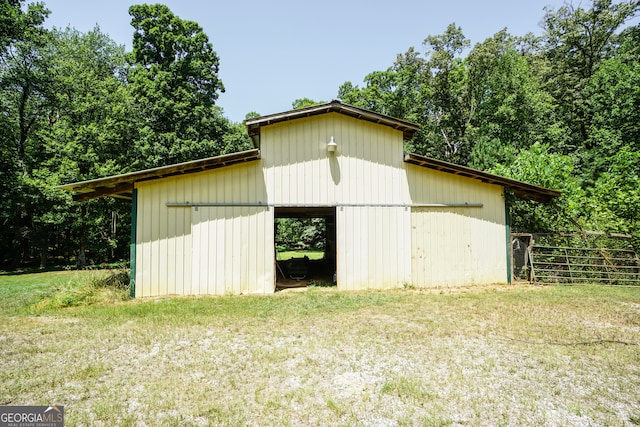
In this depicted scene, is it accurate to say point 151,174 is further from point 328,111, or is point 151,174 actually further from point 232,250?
point 328,111

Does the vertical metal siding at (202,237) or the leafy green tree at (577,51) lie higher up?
the leafy green tree at (577,51)

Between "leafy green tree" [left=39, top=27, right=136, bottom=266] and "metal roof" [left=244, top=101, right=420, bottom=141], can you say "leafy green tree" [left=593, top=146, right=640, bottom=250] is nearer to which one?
"metal roof" [left=244, top=101, right=420, bottom=141]

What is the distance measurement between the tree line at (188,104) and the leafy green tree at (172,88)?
0.26 ft

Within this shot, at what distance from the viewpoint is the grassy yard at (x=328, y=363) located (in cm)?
310

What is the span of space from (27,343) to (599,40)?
33.8m

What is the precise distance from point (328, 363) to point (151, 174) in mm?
6385

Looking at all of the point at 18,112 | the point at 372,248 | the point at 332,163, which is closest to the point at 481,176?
the point at 372,248

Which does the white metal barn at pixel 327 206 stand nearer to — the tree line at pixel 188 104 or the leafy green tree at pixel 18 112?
the tree line at pixel 188 104

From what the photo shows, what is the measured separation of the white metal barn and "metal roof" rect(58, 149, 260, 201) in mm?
32

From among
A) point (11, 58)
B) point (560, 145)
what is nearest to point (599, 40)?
point (560, 145)

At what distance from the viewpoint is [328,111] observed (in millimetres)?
9016

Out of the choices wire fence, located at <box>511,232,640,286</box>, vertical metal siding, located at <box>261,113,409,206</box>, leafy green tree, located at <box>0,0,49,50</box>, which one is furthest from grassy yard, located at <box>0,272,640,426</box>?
leafy green tree, located at <box>0,0,49,50</box>

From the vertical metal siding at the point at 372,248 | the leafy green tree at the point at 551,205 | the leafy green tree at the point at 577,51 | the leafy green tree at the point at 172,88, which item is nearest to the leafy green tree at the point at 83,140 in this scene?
the leafy green tree at the point at 172,88

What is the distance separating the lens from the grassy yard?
3096 mm
